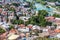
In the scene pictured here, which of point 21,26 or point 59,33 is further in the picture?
point 21,26

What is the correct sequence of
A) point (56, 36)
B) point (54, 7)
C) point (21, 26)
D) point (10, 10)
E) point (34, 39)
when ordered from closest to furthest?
point (34, 39)
point (56, 36)
point (21, 26)
point (10, 10)
point (54, 7)

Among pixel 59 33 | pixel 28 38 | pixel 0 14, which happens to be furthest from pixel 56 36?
pixel 0 14

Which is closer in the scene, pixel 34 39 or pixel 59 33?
pixel 34 39

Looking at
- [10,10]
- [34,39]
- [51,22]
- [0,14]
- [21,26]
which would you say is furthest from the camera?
[10,10]

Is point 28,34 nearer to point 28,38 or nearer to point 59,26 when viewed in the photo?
point 28,38

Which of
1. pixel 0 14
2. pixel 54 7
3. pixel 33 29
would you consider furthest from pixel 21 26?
pixel 54 7

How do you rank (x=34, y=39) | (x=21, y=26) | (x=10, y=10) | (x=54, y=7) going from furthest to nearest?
(x=54, y=7) → (x=10, y=10) → (x=21, y=26) → (x=34, y=39)

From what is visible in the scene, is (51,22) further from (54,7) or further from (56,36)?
(54,7)

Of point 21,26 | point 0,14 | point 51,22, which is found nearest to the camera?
point 21,26
